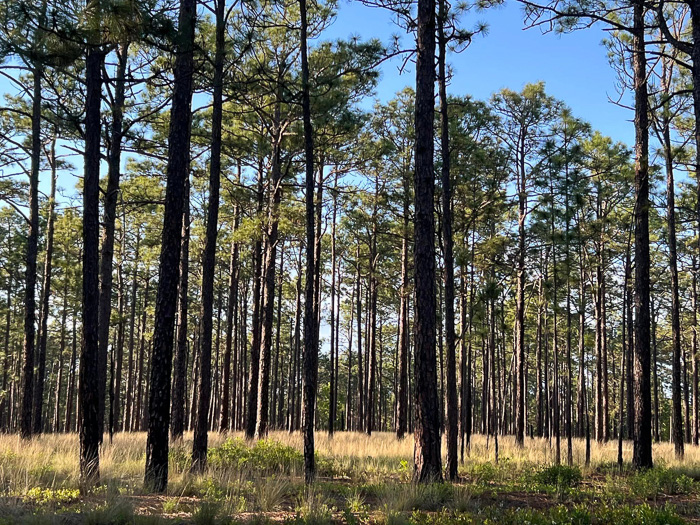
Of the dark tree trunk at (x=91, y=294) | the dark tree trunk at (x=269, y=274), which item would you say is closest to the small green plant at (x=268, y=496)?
the dark tree trunk at (x=91, y=294)

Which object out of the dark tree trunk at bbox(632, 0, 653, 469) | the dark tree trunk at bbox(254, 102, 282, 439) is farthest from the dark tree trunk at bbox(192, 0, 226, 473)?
the dark tree trunk at bbox(632, 0, 653, 469)

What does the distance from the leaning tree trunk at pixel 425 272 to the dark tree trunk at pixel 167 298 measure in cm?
371

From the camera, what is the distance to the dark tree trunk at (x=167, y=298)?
7102 millimetres

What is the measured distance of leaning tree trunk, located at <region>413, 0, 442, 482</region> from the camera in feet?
25.5

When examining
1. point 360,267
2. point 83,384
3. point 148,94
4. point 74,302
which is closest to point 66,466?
point 83,384

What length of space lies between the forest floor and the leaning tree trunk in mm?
674

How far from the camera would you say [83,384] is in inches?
294

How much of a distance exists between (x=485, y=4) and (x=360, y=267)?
16.1 metres

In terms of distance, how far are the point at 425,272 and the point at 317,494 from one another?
11.9 ft

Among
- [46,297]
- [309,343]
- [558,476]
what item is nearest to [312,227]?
[309,343]

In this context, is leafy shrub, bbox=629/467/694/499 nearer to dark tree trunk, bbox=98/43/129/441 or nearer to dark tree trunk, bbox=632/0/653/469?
dark tree trunk, bbox=632/0/653/469

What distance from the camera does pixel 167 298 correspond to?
23.7ft

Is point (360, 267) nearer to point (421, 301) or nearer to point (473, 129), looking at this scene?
point (473, 129)

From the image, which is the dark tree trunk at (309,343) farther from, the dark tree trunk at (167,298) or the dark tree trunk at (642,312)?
the dark tree trunk at (642,312)
